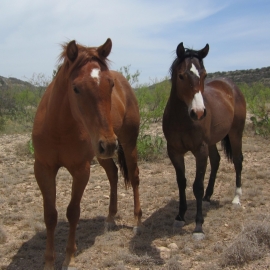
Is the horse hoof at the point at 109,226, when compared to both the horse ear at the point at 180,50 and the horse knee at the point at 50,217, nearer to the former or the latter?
the horse knee at the point at 50,217

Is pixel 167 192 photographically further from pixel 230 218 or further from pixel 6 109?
pixel 6 109

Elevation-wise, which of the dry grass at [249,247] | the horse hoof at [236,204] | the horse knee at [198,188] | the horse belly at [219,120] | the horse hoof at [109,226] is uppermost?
the horse belly at [219,120]

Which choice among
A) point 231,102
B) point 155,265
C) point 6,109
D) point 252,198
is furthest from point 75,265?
point 6,109

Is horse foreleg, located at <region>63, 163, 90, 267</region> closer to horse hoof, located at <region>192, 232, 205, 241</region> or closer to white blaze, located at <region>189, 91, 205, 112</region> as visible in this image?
white blaze, located at <region>189, 91, 205, 112</region>

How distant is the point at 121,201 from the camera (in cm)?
557

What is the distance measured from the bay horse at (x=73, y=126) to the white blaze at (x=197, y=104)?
95cm

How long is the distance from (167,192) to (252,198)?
1.36 meters

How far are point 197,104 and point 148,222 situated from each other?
6.07 feet

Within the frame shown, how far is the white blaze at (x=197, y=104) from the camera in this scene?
385 centimetres

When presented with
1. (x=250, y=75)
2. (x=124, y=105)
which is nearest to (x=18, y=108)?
(x=124, y=105)

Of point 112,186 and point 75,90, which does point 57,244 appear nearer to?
point 112,186

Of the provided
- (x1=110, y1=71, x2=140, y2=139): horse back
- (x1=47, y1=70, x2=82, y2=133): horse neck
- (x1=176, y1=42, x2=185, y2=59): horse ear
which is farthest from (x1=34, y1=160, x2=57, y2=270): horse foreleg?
(x1=176, y1=42, x2=185, y2=59): horse ear

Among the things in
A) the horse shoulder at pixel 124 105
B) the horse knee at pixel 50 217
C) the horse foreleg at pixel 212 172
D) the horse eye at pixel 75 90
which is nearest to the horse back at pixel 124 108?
the horse shoulder at pixel 124 105

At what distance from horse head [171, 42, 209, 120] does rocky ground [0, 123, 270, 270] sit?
1.43 meters
